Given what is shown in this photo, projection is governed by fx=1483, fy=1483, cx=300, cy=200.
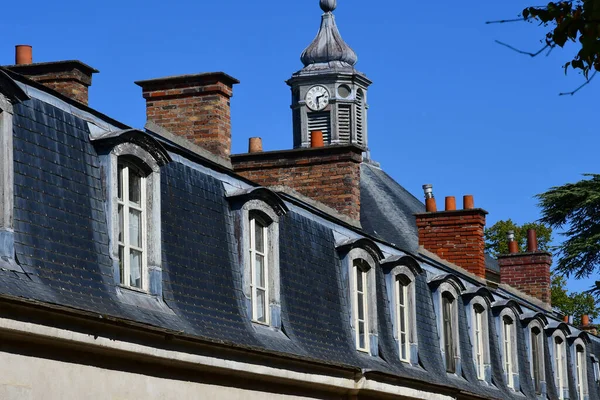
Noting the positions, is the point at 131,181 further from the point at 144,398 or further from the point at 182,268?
the point at 144,398

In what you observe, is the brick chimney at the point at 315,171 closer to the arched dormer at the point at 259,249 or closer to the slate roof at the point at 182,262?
the slate roof at the point at 182,262

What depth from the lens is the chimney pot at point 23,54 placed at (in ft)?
56.7

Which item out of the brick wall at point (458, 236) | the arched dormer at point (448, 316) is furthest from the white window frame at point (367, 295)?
the brick wall at point (458, 236)

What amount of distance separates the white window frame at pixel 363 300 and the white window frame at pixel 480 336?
5.39 meters

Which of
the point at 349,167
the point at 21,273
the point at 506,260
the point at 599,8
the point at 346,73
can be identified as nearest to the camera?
the point at 599,8

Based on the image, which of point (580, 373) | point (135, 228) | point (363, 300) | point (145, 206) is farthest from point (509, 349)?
point (135, 228)

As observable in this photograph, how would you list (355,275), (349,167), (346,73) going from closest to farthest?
(355,275)
(349,167)
(346,73)

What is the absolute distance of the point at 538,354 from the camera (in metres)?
29.6

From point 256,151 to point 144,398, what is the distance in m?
11.6

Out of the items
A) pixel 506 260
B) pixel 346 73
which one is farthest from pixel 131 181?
pixel 346 73

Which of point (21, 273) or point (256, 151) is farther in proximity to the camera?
point (256, 151)

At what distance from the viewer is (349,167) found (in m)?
23.8

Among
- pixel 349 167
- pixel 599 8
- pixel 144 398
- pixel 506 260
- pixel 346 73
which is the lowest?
pixel 144 398

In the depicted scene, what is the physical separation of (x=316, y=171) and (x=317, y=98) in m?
38.6
